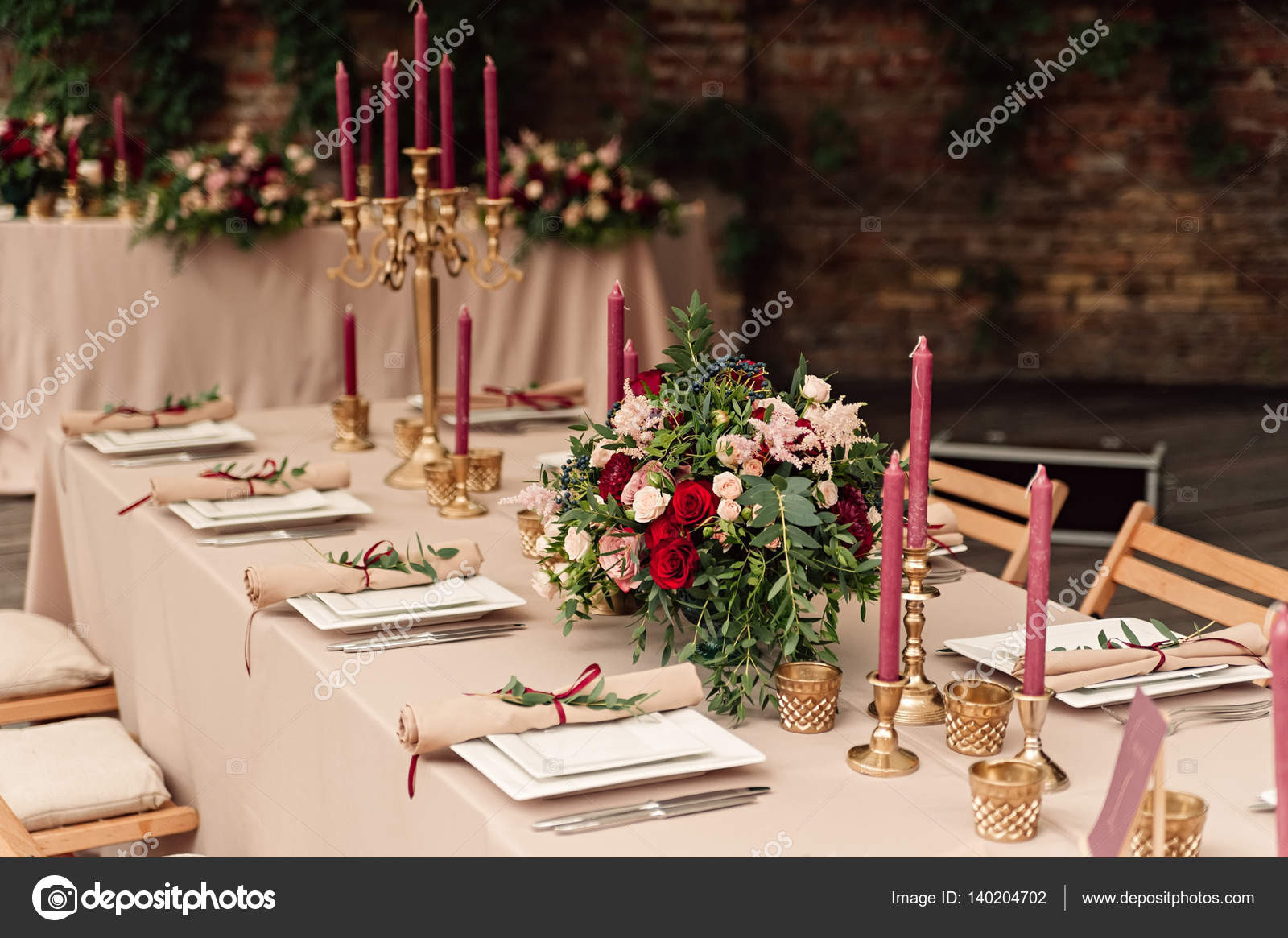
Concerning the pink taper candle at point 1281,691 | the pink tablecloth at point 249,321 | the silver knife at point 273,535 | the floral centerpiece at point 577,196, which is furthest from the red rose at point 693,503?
the floral centerpiece at point 577,196

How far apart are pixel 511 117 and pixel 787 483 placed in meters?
5.82

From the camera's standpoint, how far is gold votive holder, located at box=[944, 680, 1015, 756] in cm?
148

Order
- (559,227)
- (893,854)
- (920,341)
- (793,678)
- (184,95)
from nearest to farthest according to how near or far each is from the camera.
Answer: (893,854), (920,341), (793,678), (559,227), (184,95)

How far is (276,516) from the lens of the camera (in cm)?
233

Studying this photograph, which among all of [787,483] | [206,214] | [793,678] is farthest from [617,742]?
[206,214]

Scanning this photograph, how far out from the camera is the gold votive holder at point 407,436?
2.75 m

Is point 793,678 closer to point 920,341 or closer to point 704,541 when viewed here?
point 704,541

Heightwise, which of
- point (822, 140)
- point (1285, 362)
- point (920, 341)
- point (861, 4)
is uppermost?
point (861, 4)

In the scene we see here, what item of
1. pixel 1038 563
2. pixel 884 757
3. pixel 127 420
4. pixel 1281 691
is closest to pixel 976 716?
pixel 884 757

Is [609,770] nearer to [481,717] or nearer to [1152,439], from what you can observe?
[481,717]

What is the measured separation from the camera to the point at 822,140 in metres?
7.01

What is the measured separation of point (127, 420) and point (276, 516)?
0.69 meters

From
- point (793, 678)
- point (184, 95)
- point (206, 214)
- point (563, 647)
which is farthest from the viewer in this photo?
point (184, 95)

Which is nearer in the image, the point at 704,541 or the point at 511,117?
the point at 704,541
